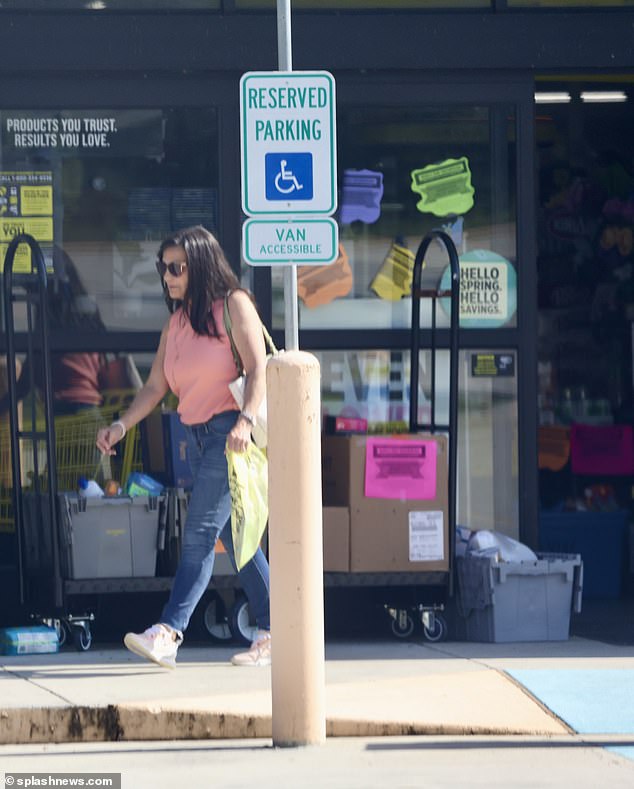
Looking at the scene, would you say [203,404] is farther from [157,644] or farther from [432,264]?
[432,264]

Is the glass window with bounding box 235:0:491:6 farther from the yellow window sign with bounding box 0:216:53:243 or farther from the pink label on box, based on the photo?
the pink label on box

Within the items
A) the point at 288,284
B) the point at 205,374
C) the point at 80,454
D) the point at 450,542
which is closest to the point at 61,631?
the point at 80,454

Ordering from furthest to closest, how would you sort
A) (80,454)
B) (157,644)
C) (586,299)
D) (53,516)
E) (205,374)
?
(586,299) → (80,454) → (53,516) → (205,374) → (157,644)

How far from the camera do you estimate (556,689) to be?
7.59m

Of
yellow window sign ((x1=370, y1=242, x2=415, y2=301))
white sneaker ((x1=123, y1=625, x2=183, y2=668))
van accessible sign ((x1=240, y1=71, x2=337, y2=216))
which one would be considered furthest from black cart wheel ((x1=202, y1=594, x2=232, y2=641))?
van accessible sign ((x1=240, y1=71, x2=337, y2=216))

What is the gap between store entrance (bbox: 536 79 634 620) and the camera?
39.2ft

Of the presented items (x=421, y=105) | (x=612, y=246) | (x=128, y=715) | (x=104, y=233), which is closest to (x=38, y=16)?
(x=104, y=233)

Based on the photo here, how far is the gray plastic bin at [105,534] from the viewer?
8.73 m

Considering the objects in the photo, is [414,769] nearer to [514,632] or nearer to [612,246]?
[514,632]

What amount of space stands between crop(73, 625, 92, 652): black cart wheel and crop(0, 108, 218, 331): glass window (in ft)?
5.12

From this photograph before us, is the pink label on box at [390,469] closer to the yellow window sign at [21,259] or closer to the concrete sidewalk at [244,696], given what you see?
the concrete sidewalk at [244,696]

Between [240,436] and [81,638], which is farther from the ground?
[240,436]

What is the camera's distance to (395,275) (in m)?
9.49

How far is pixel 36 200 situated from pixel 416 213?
6.44ft
